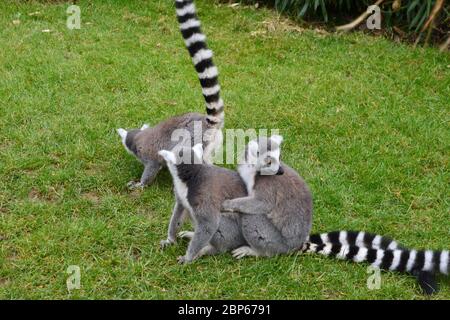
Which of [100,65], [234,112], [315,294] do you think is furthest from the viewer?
[100,65]

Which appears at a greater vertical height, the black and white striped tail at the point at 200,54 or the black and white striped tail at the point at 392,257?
the black and white striped tail at the point at 200,54

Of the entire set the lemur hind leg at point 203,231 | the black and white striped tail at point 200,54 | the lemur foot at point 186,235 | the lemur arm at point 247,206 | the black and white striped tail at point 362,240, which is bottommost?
the lemur foot at point 186,235

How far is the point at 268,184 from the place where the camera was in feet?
12.0

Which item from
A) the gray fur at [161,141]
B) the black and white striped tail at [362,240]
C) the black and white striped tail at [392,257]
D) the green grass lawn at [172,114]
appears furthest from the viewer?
the gray fur at [161,141]

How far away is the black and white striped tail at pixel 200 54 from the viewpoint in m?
4.27

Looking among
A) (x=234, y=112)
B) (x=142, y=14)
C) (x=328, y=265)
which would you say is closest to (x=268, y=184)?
(x=328, y=265)

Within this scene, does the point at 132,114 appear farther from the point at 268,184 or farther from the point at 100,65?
the point at 268,184

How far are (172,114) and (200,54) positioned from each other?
58.1 inches

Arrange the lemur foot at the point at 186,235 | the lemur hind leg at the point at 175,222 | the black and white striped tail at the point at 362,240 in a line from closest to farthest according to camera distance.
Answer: the black and white striped tail at the point at 362,240
the lemur hind leg at the point at 175,222
the lemur foot at the point at 186,235

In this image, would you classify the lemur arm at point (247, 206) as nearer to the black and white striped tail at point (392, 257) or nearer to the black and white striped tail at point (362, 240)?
the black and white striped tail at point (392, 257)

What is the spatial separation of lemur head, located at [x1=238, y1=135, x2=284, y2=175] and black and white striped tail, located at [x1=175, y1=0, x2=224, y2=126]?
2.59ft

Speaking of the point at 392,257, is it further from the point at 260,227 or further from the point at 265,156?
the point at 265,156

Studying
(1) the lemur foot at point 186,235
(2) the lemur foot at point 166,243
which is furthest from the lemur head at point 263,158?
(2) the lemur foot at point 166,243

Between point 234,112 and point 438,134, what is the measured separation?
205 centimetres
